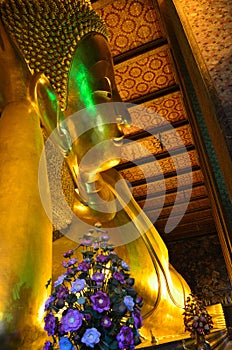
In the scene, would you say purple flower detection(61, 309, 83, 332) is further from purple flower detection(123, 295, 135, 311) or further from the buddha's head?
the buddha's head

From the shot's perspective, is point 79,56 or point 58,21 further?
point 79,56

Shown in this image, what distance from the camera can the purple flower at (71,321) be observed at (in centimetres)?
79

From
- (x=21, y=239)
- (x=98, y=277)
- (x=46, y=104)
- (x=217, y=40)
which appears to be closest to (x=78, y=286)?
(x=98, y=277)

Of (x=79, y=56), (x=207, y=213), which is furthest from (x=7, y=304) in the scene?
(x=207, y=213)

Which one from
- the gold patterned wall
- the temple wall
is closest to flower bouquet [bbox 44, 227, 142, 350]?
the temple wall

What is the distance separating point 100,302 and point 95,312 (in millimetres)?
45

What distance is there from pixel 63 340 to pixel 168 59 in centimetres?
324

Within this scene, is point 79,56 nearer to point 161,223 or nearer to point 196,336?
point 196,336

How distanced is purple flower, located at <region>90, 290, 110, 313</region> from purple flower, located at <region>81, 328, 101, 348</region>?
51 millimetres

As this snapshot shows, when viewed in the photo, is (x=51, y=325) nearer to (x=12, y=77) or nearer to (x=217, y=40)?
(x=12, y=77)

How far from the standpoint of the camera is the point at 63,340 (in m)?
0.81

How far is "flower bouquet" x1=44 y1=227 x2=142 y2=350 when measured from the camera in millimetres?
795

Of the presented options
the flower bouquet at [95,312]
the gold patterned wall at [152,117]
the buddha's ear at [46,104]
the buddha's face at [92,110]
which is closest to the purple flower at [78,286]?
the flower bouquet at [95,312]

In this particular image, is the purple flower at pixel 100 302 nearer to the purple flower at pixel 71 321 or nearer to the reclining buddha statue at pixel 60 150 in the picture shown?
the purple flower at pixel 71 321
